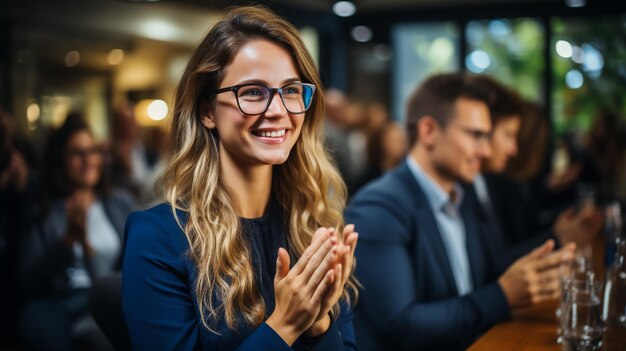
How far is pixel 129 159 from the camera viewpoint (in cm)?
468

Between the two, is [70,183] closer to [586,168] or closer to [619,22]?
[586,168]

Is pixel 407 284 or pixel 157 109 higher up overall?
pixel 157 109

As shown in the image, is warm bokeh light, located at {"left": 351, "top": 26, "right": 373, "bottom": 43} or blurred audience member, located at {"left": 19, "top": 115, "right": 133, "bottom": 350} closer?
blurred audience member, located at {"left": 19, "top": 115, "right": 133, "bottom": 350}

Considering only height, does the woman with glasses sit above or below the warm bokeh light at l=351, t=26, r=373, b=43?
below

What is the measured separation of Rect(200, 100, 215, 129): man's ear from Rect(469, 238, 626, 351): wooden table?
89 centimetres

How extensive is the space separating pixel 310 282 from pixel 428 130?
1.42 m

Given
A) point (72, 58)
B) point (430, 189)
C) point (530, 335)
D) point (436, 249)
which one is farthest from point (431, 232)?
point (72, 58)

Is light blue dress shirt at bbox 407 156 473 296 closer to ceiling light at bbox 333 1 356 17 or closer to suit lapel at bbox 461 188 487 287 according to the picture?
suit lapel at bbox 461 188 487 287

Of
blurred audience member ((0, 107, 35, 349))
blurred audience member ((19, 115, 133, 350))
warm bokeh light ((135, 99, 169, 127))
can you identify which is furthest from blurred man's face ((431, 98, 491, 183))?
warm bokeh light ((135, 99, 169, 127))

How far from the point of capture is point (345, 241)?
54.0 inches

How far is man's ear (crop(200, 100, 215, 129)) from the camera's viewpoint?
1527 mm

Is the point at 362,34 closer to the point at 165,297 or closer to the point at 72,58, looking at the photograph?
the point at 72,58

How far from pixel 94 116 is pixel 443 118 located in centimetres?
392

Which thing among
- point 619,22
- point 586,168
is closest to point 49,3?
point 586,168
